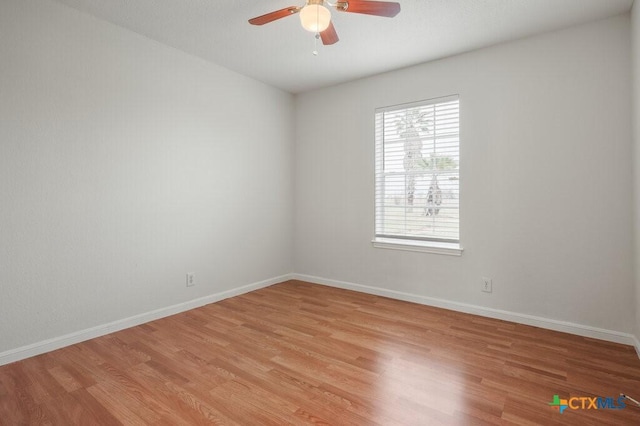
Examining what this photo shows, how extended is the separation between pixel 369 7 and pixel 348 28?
2.92 feet

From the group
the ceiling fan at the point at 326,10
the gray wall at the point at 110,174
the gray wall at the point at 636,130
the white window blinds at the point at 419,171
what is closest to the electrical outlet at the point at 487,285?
the white window blinds at the point at 419,171

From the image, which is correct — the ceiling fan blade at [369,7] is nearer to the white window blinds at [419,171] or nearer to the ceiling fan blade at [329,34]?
the ceiling fan blade at [329,34]

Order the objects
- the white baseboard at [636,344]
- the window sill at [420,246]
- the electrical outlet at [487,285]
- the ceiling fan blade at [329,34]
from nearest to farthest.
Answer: the ceiling fan blade at [329,34] → the white baseboard at [636,344] → the electrical outlet at [487,285] → the window sill at [420,246]

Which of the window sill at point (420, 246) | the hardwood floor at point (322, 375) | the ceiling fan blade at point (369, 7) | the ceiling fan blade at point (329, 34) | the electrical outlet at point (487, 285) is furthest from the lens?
the window sill at point (420, 246)

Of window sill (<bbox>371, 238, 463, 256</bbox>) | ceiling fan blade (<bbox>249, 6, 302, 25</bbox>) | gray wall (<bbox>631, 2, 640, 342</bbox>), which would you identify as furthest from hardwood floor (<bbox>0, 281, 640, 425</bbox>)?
ceiling fan blade (<bbox>249, 6, 302, 25</bbox>)

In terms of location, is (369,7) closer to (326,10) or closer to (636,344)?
(326,10)

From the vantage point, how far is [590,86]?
2.71 metres

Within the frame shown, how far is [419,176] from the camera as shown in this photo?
3.65 m

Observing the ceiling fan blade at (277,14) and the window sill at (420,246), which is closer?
the ceiling fan blade at (277,14)

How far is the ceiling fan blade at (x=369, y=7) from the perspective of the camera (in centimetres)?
194

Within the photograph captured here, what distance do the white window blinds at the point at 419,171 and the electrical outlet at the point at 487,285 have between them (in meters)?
0.50

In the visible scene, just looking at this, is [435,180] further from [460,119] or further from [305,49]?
[305,49]

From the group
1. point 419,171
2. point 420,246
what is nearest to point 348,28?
point 419,171

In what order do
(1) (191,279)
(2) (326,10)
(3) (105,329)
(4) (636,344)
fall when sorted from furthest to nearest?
1. (1) (191,279)
2. (3) (105,329)
3. (4) (636,344)
4. (2) (326,10)
